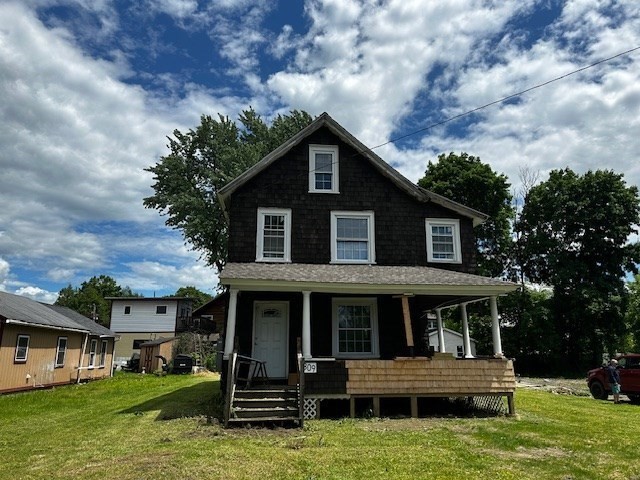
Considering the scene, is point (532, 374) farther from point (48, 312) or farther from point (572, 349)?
point (48, 312)

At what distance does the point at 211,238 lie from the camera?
103 feet

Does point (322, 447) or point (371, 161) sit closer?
point (322, 447)

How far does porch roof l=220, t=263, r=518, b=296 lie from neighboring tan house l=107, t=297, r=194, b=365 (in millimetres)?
27503

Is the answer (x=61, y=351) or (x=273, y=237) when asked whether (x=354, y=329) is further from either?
(x=61, y=351)

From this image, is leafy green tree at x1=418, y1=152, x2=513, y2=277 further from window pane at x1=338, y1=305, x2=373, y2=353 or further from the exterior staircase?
the exterior staircase

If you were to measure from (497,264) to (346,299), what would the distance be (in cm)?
2683

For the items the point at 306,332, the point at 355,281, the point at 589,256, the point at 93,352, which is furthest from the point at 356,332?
the point at 589,256

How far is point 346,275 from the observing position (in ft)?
42.4

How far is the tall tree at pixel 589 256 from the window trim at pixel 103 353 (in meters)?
31.6

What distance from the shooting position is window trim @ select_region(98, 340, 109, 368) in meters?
29.8

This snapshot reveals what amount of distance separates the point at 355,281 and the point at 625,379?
11.9m

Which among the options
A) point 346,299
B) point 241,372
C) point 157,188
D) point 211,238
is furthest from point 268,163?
point 157,188

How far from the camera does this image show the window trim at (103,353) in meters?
29.8

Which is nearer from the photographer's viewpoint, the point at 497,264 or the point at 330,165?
the point at 330,165
